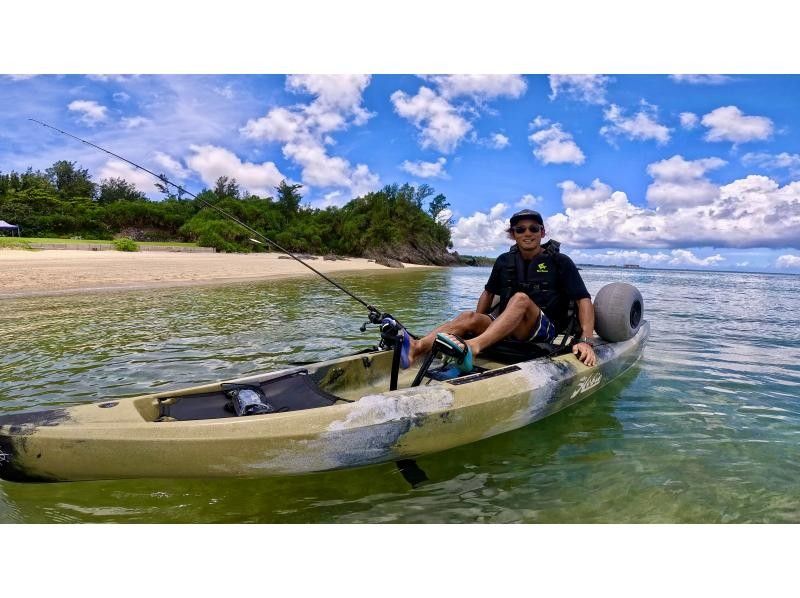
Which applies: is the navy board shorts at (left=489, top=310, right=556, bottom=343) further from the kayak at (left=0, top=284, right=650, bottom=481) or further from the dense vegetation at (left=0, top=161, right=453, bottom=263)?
the dense vegetation at (left=0, top=161, right=453, bottom=263)

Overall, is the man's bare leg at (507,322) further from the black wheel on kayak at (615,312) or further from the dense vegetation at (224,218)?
the dense vegetation at (224,218)

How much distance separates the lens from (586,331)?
197 inches

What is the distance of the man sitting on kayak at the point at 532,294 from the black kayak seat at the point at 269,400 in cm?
112

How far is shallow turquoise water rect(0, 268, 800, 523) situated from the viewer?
307 cm

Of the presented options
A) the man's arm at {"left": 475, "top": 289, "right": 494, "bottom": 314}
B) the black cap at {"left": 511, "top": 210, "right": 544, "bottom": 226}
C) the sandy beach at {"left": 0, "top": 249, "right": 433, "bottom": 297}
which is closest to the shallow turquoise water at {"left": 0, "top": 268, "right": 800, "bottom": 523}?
the man's arm at {"left": 475, "top": 289, "right": 494, "bottom": 314}

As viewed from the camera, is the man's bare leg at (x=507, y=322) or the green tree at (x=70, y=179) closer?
the man's bare leg at (x=507, y=322)

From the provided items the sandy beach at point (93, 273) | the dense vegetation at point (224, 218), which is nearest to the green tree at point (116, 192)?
the dense vegetation at point (224, 218)

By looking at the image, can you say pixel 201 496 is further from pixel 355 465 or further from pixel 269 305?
pixel 269 305

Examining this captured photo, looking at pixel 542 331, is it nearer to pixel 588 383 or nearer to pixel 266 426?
pixel 588 383

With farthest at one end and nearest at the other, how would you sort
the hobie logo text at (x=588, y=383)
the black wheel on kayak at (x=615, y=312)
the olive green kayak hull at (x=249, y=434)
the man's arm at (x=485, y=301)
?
1. the black wheel on kayak at (x=615, y=312)
2. the man's arm at (x=485, y=301)
3. the hobie logo text at (x=588, y=383)
4. the olive green kayak hull at (x=249, y=434)

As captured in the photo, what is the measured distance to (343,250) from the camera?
62812mm

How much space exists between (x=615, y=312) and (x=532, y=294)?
1.25m

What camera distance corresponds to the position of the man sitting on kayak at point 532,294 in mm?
4744
